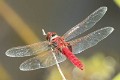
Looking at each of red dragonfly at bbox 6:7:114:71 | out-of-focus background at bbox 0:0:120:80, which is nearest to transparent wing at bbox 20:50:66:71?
red dragonfly at bbox 6:7:114:71

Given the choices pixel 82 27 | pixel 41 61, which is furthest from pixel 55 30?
pixel 41 61

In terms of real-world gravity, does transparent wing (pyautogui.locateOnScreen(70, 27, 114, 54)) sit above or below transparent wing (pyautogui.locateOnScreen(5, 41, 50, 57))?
below

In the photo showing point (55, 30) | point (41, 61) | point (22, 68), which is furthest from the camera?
point (55, 30)

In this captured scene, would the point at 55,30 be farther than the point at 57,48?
Yes

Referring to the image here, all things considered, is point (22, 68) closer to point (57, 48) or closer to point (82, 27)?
point (57, 48)

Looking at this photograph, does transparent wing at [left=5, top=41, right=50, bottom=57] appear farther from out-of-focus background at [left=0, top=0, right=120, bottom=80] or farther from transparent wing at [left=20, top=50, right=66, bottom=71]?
out-of-focus background at [left=0, top=0, right=120, bottom=80]

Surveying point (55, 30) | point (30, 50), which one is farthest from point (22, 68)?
point (55, 30)

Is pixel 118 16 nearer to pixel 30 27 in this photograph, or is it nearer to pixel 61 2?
pixel 61 2

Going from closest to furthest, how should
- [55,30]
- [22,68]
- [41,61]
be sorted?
1. [41,61]
2. [22,68]
3. [55,30]
